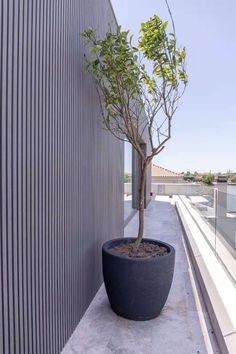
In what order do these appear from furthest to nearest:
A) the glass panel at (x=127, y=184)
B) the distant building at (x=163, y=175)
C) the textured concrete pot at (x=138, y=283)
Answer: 1. the distant building at (x=163, y=175)
2. the glass panel at (x=127, y=184)
3. the textured concrete pot at (x=138, y=283)

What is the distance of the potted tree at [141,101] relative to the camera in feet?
8.23

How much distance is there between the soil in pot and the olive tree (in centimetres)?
9

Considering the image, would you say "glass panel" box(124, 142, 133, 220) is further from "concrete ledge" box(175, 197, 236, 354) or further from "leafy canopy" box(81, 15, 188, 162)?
"leafy canopy" box(81, 15, 188, 162)

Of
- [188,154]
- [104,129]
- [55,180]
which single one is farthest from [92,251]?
[188,154]

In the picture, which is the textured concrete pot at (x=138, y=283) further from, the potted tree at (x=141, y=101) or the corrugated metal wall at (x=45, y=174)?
the corrugated metal wall at (x=45, y=174)

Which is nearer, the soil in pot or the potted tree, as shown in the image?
the potted tree

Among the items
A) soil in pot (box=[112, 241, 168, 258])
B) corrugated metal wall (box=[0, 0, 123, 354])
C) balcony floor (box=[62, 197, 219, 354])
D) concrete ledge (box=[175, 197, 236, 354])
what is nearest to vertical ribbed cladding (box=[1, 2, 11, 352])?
corrugated metal wall (box=[0, 0, 123, 354])

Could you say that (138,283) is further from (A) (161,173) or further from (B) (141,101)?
(A) (161,173)

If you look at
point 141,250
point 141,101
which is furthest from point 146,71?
point 141,250

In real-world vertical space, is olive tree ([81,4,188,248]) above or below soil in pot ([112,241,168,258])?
above

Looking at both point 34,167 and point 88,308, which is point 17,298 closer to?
point 34,167

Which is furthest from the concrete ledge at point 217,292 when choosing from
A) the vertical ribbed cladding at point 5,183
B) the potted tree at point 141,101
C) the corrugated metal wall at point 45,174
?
the vertical ribbed cladding at point 5,183

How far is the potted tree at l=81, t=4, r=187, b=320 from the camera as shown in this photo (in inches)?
98.8

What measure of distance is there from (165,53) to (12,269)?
2.30 metres
